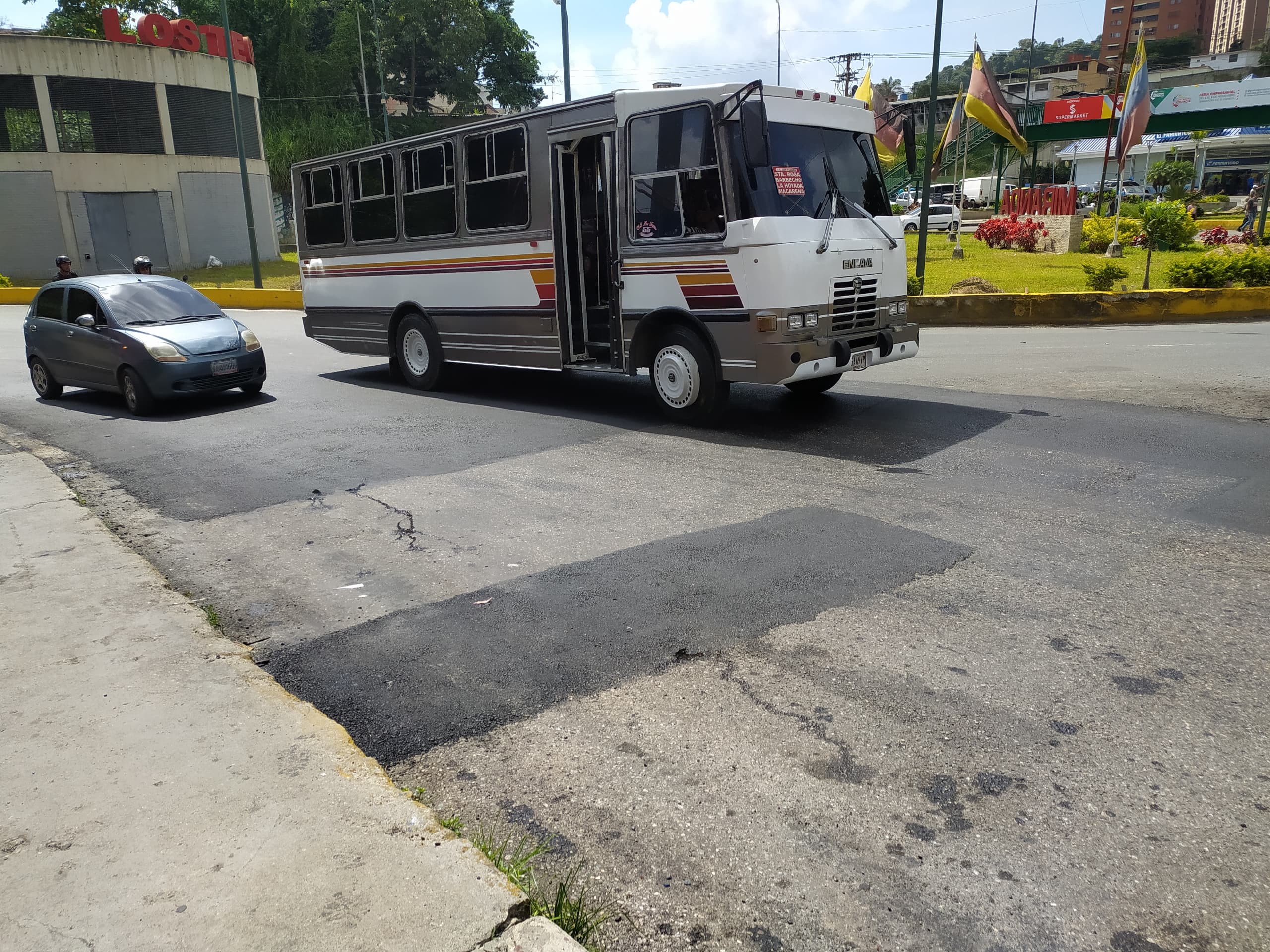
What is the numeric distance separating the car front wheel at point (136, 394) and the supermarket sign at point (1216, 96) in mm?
55274

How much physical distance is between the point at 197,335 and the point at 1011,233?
25.4 metres

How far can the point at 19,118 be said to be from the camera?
34031 millimetres

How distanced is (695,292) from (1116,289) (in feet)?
45.2

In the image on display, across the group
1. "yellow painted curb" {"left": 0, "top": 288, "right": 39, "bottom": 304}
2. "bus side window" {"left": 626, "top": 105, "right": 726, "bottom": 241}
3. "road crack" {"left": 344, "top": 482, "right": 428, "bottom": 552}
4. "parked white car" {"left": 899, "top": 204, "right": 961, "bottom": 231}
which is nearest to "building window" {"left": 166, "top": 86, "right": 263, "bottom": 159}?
"yellow painted curb" {"left": 0, "top": 288, "right": 39, "bottom": 304}

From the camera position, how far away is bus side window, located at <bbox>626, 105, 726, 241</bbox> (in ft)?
26.8

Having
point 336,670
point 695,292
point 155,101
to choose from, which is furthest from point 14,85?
point 336,670

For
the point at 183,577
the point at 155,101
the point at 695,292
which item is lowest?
the point at 183,577

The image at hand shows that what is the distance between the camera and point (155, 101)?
35656 mm

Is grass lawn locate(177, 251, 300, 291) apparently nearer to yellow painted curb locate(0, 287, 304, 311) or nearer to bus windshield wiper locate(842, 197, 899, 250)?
yellow painted curb locate(0, 287, 304, 311)

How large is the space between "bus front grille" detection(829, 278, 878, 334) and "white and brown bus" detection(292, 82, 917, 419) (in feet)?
0.07

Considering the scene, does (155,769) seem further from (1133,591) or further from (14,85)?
(14,85)

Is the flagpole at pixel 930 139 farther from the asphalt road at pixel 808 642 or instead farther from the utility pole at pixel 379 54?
the utility pole at pixel 379 54

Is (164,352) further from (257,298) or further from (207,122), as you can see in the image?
(207,122)

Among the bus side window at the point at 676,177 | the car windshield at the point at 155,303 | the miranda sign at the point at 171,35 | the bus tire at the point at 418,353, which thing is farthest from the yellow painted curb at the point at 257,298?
the bus side window at the point at 676,177
